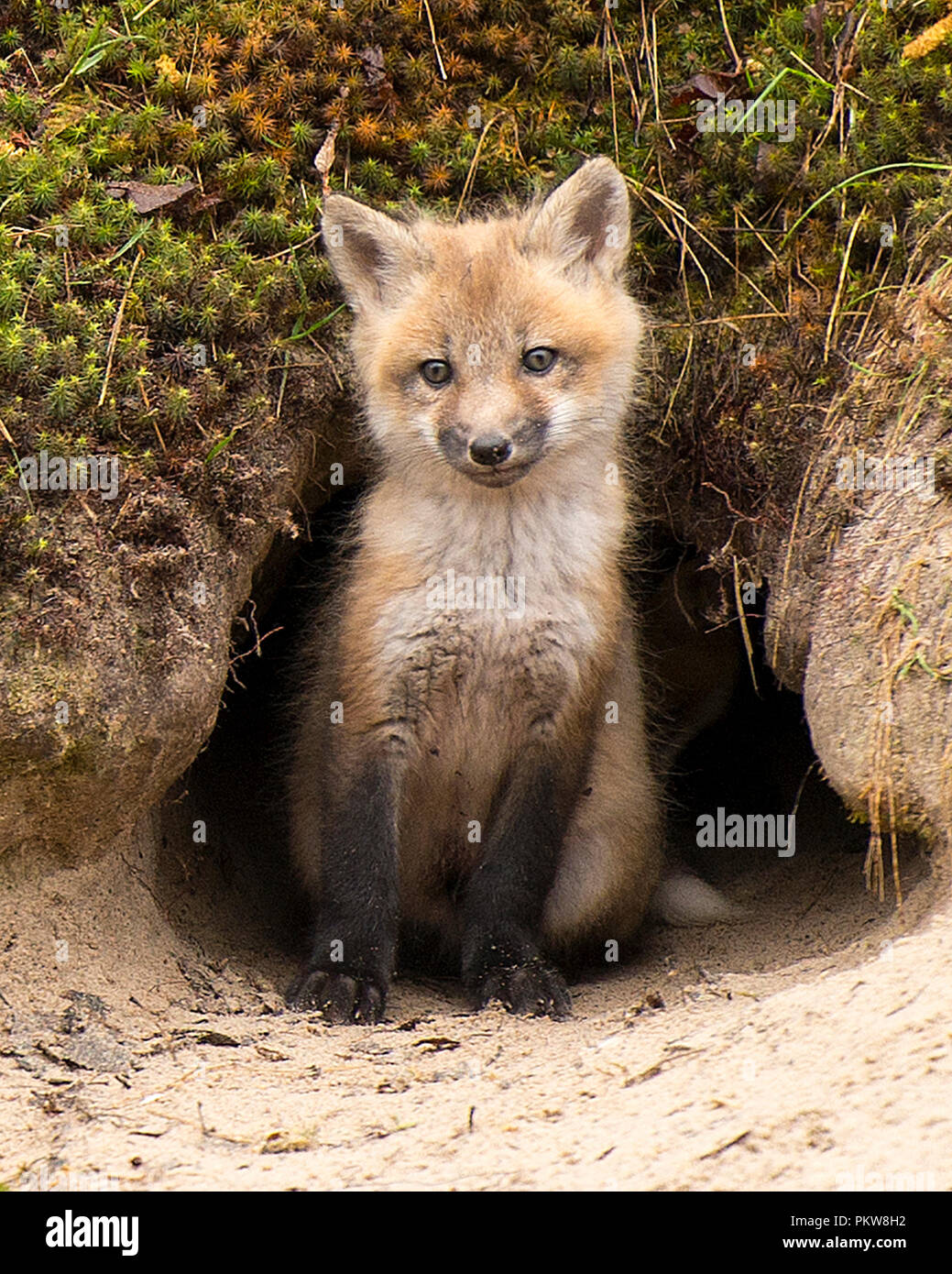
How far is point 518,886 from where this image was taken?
13.8 ft

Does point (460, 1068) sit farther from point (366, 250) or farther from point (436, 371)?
point (366, 250)

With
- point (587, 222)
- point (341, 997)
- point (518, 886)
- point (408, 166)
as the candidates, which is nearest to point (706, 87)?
point (587, 222)

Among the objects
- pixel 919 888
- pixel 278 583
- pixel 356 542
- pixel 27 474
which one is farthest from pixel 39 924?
pixel 919 888

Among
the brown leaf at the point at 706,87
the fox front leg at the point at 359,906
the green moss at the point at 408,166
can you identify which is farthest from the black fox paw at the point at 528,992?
the brown leaf at the point at 706,87

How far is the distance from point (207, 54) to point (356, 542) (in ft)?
6.34

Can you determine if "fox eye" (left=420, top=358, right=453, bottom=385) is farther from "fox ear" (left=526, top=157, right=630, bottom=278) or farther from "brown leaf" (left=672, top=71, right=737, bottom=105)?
"brown leaf" (left=672, top=71, right=737, bottom=105)

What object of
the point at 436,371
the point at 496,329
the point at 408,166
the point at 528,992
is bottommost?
the point at 528,992

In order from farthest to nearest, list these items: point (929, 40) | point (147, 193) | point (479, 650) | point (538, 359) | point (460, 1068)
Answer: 1. point (929, 40)
2. point (147, 193)
3. point (479, 650)
4. point (538, 359)
5. point (460, 1068)

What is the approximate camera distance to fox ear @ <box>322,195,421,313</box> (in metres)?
4.25

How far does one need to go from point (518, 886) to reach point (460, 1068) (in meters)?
0.92

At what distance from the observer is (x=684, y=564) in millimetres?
5977

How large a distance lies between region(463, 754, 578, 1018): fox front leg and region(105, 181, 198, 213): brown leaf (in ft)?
7.60

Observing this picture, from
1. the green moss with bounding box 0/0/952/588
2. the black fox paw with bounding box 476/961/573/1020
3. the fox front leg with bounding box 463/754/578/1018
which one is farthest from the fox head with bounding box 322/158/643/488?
the black fox paw with bounding box 476/961/573/1020

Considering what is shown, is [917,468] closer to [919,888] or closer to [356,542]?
[919,888]
